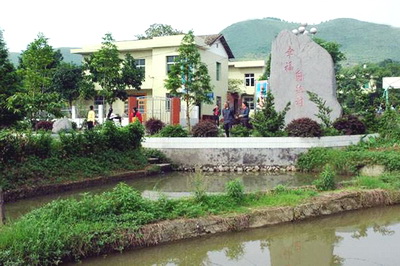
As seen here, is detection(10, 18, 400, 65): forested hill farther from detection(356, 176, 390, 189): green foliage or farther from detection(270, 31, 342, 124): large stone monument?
detection(356, 176, 390, 189): green foliage

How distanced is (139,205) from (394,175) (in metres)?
5.82

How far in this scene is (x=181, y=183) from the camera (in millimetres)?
11148

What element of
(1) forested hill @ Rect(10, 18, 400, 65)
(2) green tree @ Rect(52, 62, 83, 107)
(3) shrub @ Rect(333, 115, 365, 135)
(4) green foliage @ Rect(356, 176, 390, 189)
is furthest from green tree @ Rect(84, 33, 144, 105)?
(1) forested hill @ Rect(10, 18, 400, 65)

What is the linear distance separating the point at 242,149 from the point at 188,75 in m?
8.50

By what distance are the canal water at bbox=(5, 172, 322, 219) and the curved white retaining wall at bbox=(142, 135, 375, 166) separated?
0.74 metres

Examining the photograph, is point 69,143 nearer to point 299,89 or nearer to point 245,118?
point 245,118

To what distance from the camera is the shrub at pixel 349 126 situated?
14273 millimetres

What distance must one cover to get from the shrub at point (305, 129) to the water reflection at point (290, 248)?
20.8 ft

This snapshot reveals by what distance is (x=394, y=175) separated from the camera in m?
9.22

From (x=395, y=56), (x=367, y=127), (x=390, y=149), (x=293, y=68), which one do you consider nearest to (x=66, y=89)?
(x=293, y=68)

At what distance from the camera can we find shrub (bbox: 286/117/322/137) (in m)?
13.4

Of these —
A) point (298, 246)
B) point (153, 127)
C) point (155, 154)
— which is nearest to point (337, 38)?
point (153, 127)

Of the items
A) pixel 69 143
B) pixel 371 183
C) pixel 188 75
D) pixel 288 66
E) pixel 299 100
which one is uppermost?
pixel 188 75

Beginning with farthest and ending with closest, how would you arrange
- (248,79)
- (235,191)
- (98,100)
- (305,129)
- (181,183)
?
(248,79) → (98,100) → (305,129) → (181,183) → (235,191)
